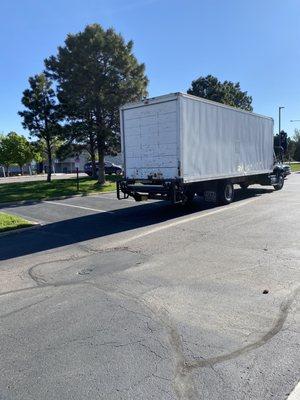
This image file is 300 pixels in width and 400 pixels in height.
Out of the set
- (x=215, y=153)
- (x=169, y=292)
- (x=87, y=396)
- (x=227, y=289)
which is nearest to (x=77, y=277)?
(x=169, y=292)

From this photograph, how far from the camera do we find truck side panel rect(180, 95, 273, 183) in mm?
13055

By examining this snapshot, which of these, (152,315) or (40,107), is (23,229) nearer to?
(152,315)

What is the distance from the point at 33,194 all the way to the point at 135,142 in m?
10.1

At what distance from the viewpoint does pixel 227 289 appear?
5820 millimetres

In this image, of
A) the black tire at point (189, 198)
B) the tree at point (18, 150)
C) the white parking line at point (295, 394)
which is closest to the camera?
the white parking line at point (295, 394)

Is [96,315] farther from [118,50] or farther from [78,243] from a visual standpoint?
[118,50]

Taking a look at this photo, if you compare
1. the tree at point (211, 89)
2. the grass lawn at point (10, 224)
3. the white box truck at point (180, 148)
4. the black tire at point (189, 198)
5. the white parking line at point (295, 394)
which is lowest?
the white parking line at point (295, 394)

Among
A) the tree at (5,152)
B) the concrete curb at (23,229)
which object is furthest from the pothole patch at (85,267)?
the tree at (5,152)

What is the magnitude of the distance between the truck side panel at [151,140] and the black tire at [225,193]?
3011mm

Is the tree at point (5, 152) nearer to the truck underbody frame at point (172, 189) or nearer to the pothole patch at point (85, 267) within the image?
the truck underbody frame at point (172, 189)

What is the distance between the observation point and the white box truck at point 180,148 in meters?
12.8

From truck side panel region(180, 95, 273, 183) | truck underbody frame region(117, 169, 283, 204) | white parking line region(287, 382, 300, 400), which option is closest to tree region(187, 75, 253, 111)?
truck side panel region(180, 95, 273, 183)

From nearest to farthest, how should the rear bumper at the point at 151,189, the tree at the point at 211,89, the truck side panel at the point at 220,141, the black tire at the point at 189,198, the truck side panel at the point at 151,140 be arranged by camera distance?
the rear bumper at the point at 151,189
the truck side panel at the point at 151,140
the truck side panel at the point at 220,141
the black tire at the point at 189,198
the tree at the point at 211,89

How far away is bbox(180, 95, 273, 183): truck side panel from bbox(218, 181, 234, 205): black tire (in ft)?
1.16
